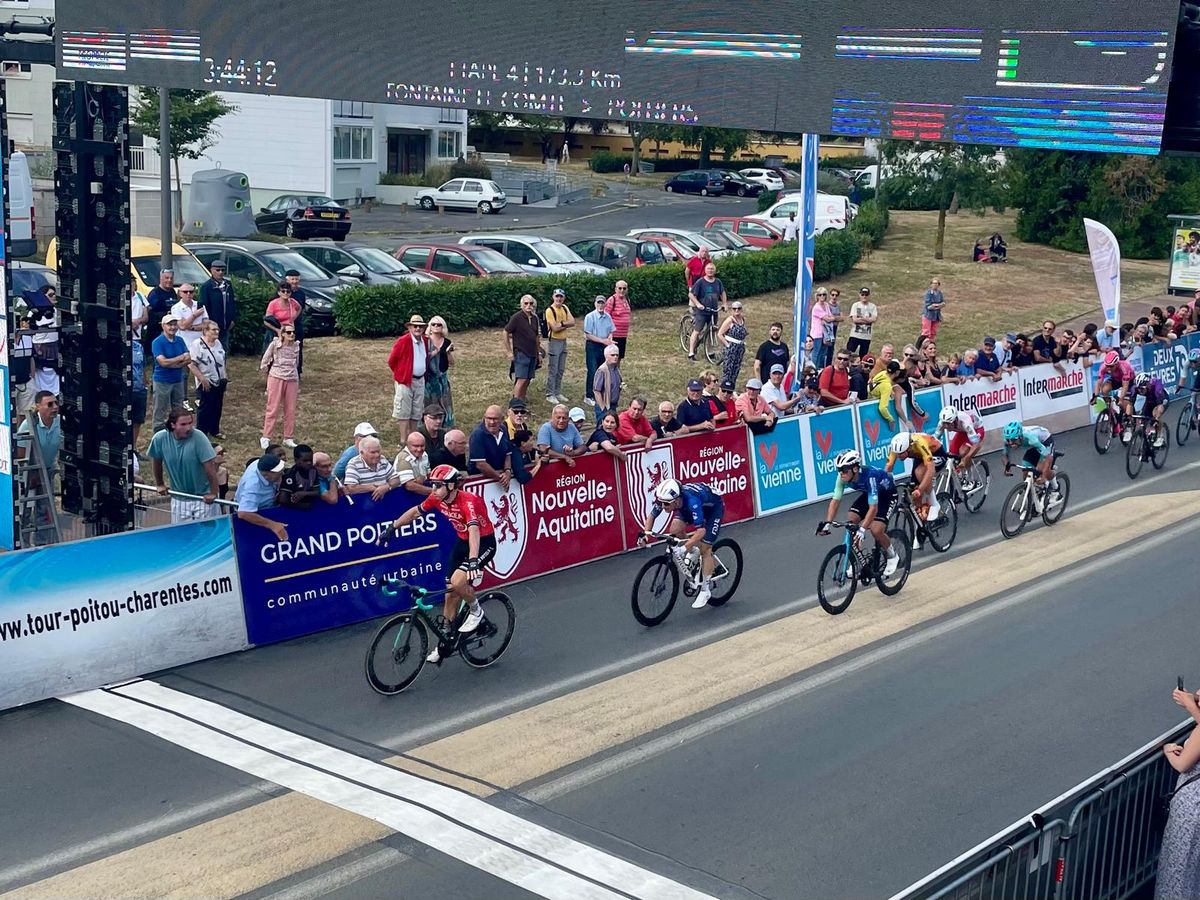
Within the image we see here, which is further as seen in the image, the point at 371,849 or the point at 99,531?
the point at 99,531

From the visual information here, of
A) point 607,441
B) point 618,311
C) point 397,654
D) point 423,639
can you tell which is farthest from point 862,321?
point 397,654

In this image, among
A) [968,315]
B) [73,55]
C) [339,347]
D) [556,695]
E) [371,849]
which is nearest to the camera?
[371,849]

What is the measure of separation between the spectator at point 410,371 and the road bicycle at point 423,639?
243 inches

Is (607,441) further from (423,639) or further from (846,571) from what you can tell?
(423,639)

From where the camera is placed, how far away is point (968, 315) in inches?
1358

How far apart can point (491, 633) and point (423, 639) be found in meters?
0.71

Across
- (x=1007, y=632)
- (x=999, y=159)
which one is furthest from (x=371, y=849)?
(x=999, y=159)

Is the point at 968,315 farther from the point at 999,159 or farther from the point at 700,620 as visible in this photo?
the point at 700,620

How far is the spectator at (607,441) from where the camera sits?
1584 cm

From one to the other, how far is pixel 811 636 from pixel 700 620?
43.7 inches

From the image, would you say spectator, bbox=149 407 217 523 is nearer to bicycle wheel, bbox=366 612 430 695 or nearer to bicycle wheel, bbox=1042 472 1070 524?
bicycle wheel, bbox=366 612 430 695

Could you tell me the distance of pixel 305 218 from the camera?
43.9 metres

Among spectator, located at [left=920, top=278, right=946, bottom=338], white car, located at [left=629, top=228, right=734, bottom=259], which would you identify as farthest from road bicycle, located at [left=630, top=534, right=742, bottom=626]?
white car, located at [left=629, top=228, right=734, bottom=259]

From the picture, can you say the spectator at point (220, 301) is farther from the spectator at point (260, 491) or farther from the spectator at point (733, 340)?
the spectator at point (733, 340)
